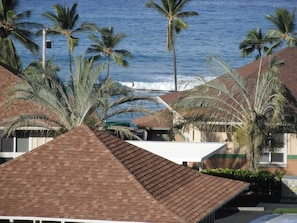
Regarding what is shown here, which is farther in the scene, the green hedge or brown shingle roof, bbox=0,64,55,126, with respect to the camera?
brown shingle roof, bbox=0,64,55,126

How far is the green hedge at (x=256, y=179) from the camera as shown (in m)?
39.2

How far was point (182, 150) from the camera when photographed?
123ft

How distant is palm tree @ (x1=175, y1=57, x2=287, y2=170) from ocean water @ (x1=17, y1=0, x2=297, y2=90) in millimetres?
66211

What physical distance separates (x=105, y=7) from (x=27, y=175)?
166925 millimetres

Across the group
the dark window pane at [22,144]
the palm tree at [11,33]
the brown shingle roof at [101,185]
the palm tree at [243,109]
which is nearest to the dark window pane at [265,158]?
the palm tree at [243,109]

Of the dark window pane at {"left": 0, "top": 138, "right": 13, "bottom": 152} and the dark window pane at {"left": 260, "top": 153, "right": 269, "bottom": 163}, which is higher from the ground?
the dark window pane at {"left": 0, "top": 138, "right": 13, "bottom": 152}

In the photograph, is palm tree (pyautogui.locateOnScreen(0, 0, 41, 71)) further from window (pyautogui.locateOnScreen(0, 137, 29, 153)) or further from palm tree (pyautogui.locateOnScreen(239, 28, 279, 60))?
window (pyautogui.locateOnScreen(0, 137, 29, 153))

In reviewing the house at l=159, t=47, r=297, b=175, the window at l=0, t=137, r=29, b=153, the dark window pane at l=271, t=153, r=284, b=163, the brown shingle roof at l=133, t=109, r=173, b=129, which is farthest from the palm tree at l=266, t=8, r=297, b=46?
the window at l=0, t=137, r=29, b=153

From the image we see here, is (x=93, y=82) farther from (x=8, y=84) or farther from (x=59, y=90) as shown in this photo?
(x=8, y=84)

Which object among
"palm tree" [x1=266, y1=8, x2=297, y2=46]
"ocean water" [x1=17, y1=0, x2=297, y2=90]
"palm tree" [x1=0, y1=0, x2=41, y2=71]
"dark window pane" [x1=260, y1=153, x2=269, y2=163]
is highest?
"ocean water" [x1=17, y1=0, x2=297, y2=90]

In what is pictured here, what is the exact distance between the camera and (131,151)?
92.2 ft

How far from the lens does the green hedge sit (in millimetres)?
39156

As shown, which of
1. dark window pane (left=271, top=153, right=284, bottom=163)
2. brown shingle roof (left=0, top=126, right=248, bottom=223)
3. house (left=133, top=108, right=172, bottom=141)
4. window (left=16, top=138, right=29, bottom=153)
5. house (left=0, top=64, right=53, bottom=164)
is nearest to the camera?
brown shingle roof (left=0, top=126, right=248, bottom=223)

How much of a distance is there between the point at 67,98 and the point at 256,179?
7.65m
